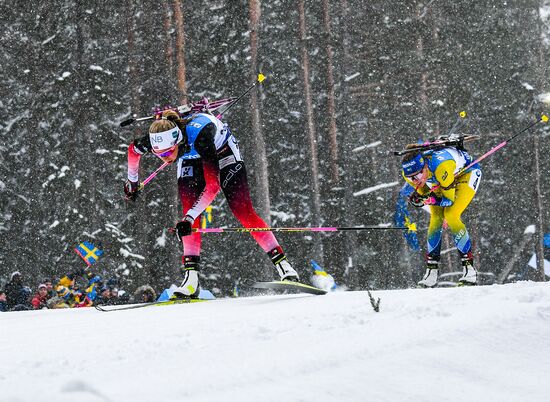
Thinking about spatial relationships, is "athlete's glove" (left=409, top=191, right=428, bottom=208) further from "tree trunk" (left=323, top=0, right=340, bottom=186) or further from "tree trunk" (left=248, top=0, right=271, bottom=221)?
"tree trunk" (left=323, top=0, right=340, bottom=186)

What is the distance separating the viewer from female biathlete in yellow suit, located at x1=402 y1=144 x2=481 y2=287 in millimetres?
8969

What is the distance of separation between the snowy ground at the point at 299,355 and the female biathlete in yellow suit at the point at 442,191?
11.0ft

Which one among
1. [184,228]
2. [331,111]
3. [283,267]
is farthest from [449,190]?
[331,111]

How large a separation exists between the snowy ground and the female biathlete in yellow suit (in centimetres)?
335

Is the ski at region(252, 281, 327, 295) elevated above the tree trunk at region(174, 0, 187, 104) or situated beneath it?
situated beneath

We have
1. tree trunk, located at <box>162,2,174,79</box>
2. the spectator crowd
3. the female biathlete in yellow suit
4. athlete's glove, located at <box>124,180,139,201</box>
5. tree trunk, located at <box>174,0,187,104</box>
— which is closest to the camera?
athlete's glove, located at <box>124,180,139,201</box>

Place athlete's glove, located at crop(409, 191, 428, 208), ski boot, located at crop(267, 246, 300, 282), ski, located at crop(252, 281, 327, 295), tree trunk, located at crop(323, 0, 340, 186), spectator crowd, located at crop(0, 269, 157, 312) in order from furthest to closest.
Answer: tree trunk, located at crop(323, 0, 340, 186) < spectator crowd, located at crop(0, 269, 157, 312) < athlete's glove, located at crop(409, 191, 428, 208) < ski boot, located at crop(267, 246, 300, 282) < ski, located at crop(252, 281, 327, 295)

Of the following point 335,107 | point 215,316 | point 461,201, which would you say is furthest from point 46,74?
point 215,316

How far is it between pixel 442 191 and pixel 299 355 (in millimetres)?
5486

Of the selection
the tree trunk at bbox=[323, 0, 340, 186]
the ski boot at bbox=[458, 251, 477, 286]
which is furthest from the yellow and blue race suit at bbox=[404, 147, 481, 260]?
the tree trunk at bbox=[323, 0, 340, 186]

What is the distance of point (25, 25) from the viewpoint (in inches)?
906

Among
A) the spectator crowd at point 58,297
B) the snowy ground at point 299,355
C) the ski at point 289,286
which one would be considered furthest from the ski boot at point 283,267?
the spectator crowd at point 58,297

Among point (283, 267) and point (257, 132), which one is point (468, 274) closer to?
point (283, 267)

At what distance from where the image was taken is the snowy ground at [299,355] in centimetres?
343
